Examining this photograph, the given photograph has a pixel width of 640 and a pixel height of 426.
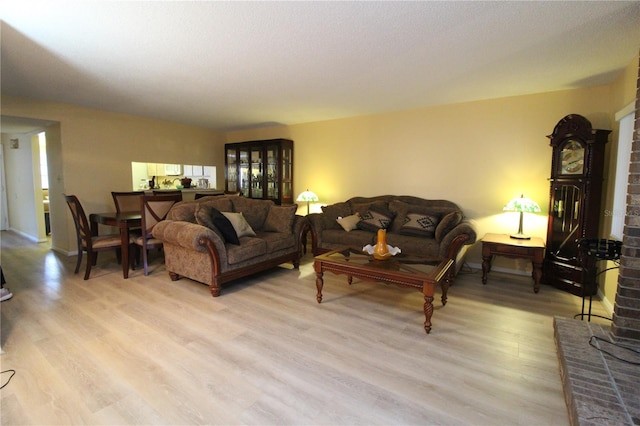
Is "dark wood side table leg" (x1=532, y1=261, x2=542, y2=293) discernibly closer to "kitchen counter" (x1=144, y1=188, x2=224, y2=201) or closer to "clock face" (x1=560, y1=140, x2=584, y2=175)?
"clock face" (x1=560, y1=140, x2=584, y2=175)

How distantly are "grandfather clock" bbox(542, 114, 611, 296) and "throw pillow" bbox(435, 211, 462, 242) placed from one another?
102 centimetres

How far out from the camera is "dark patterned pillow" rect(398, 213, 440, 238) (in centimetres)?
405

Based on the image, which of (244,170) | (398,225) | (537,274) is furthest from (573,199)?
(244,170)

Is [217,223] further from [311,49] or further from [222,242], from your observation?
[311,49]

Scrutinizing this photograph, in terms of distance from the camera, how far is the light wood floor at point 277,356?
1668 mm

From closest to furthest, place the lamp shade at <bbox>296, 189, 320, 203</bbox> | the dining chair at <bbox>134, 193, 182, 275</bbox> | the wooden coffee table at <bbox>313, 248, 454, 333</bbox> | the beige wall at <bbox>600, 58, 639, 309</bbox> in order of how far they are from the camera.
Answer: the wooden coffee table at <bbox>313, 248, 454, 333</bbox> → the beige wall at <bbox>600, 58, 639, 309</bbox> → the dining chair at <bbox>134, 193, 182, 275</bbox> → the lamp shade at <bbox>296, 189, 320, 203</bbox>

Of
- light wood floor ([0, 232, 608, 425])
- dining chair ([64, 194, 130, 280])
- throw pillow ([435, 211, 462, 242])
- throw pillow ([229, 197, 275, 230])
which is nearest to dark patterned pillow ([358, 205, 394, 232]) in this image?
throw pillow ([435, 211, 462, 242])

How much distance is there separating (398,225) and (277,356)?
2.78 metres

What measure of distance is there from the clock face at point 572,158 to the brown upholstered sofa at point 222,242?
3.22 m

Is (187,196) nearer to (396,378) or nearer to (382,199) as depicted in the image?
(382,199)

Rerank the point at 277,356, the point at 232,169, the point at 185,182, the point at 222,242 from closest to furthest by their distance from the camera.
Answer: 1. the point at 277,356
2. the point at 222,242
3. the point at 185,182
4. the point at 232,169

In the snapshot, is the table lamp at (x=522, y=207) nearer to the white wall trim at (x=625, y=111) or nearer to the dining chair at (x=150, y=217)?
the white wall trim at (x=625, y=111)

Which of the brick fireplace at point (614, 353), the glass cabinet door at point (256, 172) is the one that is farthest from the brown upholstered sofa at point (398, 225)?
the glass cabinet door at point (256, 172)

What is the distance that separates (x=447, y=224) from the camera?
3797mm
